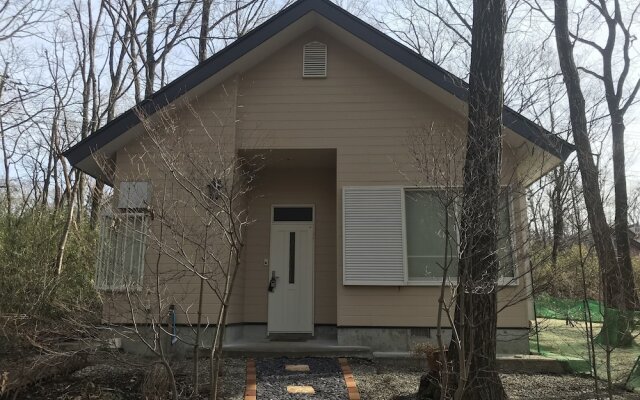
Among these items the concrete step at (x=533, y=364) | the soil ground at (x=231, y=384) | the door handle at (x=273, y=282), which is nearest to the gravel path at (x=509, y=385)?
the soil ground at (x=231, y=384)

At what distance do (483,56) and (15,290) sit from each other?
24.6ft

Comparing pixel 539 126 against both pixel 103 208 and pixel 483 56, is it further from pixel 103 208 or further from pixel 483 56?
pixel 103 208

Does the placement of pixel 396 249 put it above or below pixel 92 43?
below

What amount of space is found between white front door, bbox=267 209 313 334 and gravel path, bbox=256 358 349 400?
160 centimetres

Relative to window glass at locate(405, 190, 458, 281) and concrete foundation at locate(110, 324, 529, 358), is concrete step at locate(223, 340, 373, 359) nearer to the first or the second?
concrete foundation at locate(110, 324, 529, 358)

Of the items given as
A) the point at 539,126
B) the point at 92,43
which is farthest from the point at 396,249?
the point at 92,43

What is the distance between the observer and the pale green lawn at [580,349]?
7.12 meters

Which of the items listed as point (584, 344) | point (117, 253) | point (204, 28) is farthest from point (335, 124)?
point (204, 28)

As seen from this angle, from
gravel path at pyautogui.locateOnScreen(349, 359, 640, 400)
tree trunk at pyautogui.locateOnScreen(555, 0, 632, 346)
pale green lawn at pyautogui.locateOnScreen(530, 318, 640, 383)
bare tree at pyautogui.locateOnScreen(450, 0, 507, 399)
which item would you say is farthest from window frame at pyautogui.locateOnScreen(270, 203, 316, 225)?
tree trunk at pyautogui.locateOnScreen(555, 0, 632, 346)

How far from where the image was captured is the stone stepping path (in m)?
5.73

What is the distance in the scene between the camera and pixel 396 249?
26.1 ft

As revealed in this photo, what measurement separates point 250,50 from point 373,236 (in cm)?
367

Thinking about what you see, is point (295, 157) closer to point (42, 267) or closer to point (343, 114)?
point (343, 114)

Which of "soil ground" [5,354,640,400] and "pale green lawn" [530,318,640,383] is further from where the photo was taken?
"pale green lawn" [530,318,640,383]
